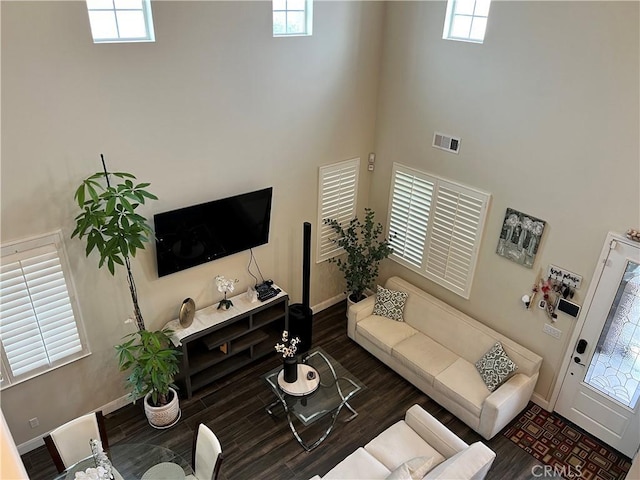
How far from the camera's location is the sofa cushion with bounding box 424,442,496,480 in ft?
12.5

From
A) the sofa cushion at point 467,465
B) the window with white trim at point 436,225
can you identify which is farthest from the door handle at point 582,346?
the sofa cushion at point 467,465

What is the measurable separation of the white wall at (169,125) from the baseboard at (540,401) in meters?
3.33

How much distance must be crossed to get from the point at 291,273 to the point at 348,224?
112 cm

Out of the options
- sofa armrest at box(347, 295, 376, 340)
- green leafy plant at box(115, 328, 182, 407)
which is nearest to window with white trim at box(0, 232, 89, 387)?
green leafy plant at box(115, 328, 182, 407)

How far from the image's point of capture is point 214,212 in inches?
210

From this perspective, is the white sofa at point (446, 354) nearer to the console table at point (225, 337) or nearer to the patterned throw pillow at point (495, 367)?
the patterned throw pillow at point (495, 367)

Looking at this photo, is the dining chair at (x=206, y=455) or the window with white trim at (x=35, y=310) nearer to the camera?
the dining chair at (x=206, y=455)

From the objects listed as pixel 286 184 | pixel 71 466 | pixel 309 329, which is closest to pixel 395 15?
pixel 286 184

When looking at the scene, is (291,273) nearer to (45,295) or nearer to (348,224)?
(348,224)

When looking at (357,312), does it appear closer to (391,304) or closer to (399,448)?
(391,304)

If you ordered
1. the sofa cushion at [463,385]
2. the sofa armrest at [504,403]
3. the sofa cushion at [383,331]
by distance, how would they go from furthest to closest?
the sofa cushion at [383,331], the sofa cushion at [463,385], the sofa armrest at [504,403]

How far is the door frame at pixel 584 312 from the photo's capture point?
4660 millimetres

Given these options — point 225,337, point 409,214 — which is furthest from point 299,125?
point 225,337

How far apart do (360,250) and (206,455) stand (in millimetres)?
3423
